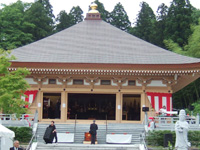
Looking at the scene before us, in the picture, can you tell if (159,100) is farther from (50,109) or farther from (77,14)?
(77,14)

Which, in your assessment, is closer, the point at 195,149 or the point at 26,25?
the point at 195,149

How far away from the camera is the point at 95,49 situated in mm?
33031

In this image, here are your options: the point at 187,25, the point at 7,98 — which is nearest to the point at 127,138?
the point at 7,98

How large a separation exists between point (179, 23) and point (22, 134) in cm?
3120

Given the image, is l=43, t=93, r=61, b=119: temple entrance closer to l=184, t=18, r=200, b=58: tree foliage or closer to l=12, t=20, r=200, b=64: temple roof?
l=12, t=20, r=200, b=64: temple roof

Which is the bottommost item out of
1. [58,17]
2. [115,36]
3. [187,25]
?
[115,36]

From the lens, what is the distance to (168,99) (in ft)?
100

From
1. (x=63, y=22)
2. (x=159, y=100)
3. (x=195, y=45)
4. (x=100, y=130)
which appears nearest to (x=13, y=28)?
(x=63, y=22)

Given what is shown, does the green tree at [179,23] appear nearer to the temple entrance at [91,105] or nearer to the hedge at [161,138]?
the temple entrance at [91,105]

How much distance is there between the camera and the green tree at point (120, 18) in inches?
2566

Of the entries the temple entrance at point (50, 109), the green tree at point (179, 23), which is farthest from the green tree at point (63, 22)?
the temple entrance at point (50, 109)

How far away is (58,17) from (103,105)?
99.1ft

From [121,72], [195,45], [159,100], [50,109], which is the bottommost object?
[50,109]

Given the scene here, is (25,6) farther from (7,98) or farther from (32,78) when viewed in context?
(7,98)
